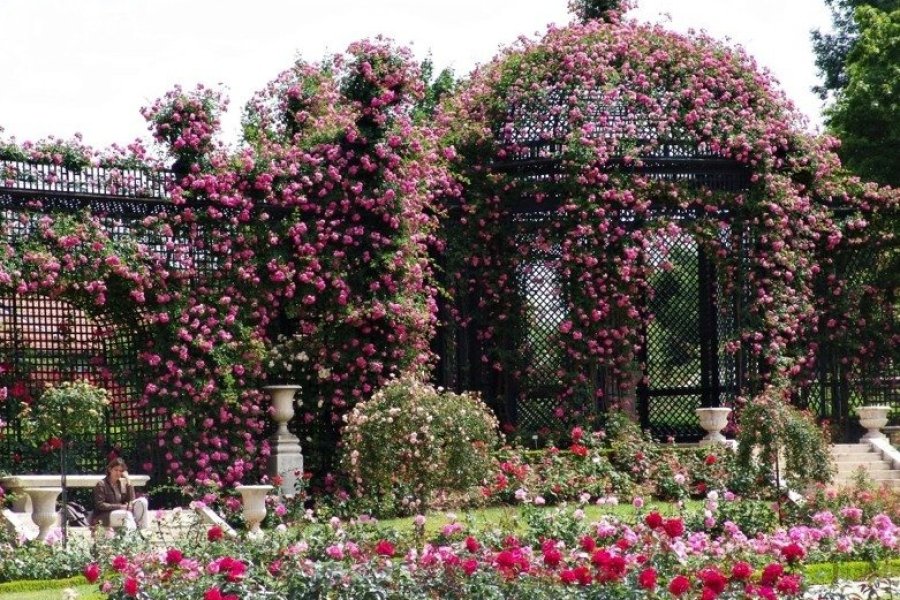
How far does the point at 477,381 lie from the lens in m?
18.6

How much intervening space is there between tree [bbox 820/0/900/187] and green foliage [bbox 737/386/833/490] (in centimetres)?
1216

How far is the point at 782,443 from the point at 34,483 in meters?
6.43

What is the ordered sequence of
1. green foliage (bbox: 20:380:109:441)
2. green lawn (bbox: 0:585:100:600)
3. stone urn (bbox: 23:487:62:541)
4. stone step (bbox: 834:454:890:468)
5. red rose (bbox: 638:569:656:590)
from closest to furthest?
red rose (bbox: 638:569:656:590)
green lawn (bbox: 0:585:100:600)
green foliage (bbox: 20:380:109:441)
stone urn (bbox: 23:487:62:541)
stone step (bbox: 834:454:890:468)

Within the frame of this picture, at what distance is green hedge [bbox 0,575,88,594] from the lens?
1112cm

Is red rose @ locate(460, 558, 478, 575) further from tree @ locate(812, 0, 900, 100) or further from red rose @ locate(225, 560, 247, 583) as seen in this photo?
tree @ locate(812, 0, 900, 100)

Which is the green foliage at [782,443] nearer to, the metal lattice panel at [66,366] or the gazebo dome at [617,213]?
the gazebo dome at [617,213]

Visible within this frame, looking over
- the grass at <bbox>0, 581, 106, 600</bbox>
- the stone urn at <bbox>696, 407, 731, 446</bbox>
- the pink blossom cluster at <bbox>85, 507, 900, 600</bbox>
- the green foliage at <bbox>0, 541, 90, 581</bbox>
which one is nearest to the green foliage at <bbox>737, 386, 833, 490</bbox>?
the stone urn at <bbox>696, 407, 731, 446</bbox>

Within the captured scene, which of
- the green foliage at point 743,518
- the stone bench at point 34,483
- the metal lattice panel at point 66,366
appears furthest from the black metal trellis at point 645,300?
the green foliage at point 743,518

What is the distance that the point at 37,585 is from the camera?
11203 mm

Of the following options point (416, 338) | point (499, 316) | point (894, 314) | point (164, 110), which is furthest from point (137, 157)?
point (894, 314)

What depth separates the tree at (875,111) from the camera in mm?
25281

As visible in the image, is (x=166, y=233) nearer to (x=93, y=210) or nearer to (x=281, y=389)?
(x=93, y=210)

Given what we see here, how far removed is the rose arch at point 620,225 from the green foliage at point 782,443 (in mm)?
3923

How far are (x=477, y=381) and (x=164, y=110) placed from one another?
4763 mm
